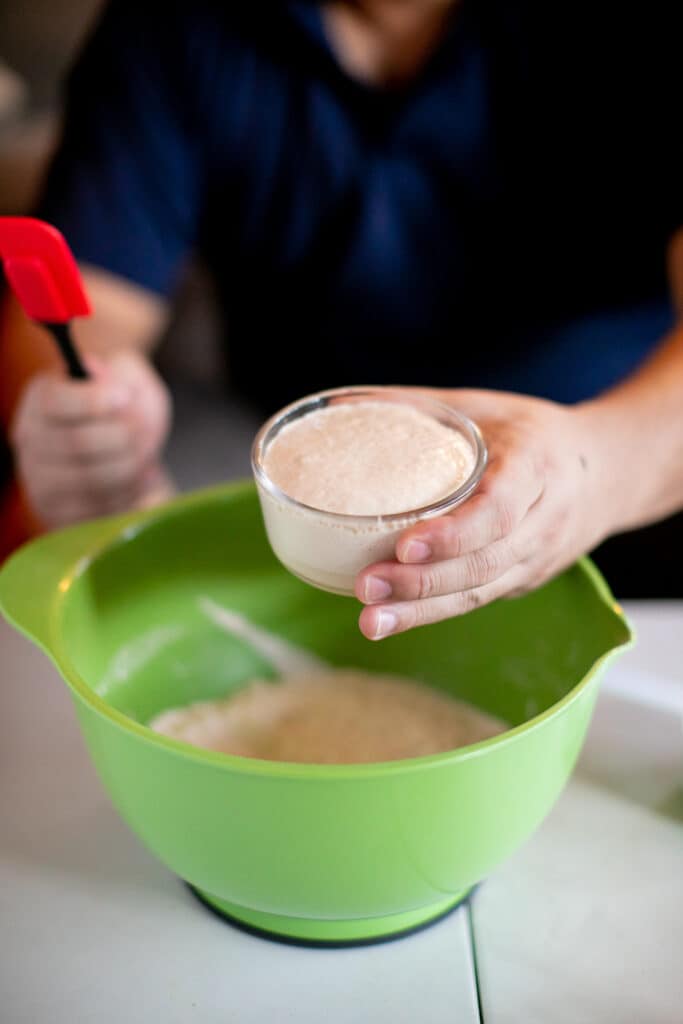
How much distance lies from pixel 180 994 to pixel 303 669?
31cm

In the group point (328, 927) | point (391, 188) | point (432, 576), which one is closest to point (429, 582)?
point (432, 576)

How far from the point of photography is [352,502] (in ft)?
1.74

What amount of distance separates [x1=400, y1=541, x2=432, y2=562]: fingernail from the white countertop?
269 mm

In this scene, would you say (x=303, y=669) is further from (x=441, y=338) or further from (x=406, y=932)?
(x=441, y=338)

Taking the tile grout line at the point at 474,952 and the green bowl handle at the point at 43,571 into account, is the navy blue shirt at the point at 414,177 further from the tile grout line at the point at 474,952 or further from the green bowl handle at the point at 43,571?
the tile grout line at the point at 474,952

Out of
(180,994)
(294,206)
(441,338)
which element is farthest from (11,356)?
(180,994)

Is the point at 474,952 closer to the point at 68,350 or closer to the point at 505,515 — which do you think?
the point at 505,515

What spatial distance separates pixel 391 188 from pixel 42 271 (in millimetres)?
650

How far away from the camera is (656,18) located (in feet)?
3.53

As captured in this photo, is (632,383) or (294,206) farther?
(294,206)

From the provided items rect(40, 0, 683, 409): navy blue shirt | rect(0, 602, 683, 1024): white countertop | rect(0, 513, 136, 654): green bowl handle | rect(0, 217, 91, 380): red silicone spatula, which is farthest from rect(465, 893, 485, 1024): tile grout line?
rect(40, 0, 683, 409): navy blue shirt

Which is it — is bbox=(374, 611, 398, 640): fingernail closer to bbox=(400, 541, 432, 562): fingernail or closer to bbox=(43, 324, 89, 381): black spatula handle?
bbox=(400, 541, 432, 562): fingernail

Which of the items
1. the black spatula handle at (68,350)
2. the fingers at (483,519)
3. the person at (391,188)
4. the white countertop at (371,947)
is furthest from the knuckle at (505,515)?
the person at (391,188)

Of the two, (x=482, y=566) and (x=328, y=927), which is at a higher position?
(x=482, y=566)
